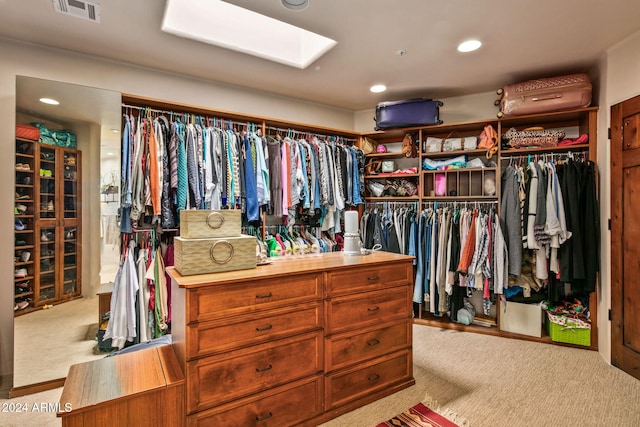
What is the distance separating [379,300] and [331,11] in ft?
6.17

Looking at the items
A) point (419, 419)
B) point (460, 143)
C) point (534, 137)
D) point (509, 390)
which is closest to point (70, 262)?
point (419, 419)

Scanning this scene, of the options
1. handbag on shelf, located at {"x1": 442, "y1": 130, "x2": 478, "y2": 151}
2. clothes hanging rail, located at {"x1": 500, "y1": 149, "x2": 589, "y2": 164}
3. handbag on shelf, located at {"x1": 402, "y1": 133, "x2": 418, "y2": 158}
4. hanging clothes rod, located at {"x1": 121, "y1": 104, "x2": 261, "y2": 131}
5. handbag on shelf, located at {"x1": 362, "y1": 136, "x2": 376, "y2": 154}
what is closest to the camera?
hanging clothes rod, located at {"x1": 121, "y1": 104, "x2": 261, "y2": 131}

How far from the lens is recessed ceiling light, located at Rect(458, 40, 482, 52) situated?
2.51m

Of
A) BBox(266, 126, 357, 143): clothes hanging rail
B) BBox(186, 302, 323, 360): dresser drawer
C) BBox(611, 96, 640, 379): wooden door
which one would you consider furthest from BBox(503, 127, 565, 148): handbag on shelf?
BBox(186, 302, 323, 360): dresser drawer

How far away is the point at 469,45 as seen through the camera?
2559 millimetres

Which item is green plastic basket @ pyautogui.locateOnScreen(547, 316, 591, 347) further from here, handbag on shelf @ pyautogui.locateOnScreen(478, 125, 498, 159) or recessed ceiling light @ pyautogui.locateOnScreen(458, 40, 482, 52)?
recessed ceiling light @ pyautogui.locateOnScreen(458, 40, 482, 52)

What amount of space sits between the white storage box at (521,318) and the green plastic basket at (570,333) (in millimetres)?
116

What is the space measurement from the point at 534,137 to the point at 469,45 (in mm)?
1294

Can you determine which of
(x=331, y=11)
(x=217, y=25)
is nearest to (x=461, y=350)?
(x=331, y=11)

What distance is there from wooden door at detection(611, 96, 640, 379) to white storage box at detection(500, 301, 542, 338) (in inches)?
22.4

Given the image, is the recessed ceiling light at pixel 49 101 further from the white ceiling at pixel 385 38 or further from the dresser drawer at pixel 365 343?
the dresser drawer at pixel 365 343

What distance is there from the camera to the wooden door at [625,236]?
249cm

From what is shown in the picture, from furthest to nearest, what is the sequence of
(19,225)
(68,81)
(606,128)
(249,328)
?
(606,128) < (68,81) < (19,225) < (249,328)

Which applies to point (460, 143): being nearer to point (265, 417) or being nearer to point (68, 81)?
point (265, 417)
